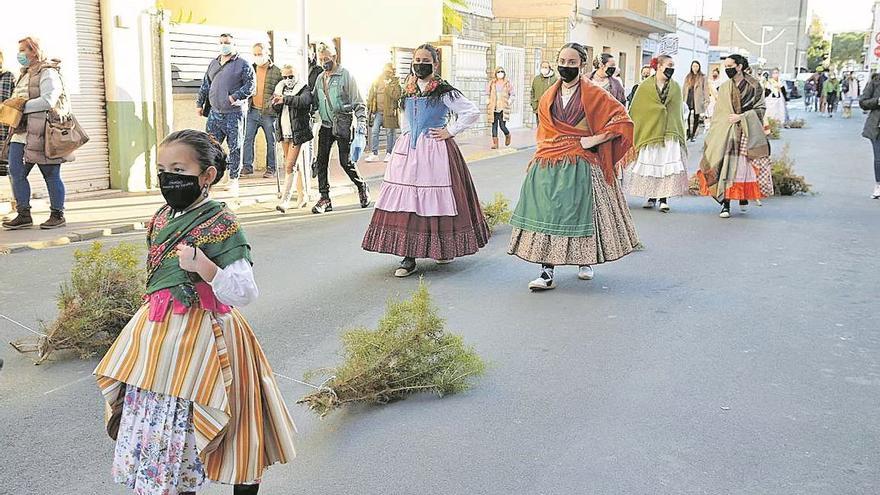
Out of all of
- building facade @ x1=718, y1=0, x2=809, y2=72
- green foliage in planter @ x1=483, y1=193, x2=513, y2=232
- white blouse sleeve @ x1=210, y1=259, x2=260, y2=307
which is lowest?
green foliage in planter @ x1=483, y1=193, x2=513, y2=232

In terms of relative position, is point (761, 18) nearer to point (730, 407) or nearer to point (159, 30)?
point (159, 30)

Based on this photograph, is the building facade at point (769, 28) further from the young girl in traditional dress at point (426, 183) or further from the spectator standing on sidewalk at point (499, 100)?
the young girl in traditional dress at point (426, 183)

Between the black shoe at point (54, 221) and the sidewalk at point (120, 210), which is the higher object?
the black shoe at point (54, 221)

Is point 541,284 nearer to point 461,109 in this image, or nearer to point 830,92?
point 461,109

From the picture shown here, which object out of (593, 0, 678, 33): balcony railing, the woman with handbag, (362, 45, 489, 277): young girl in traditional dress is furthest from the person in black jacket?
(593, 0, 678, 33): balcony railing

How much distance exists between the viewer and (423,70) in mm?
7715

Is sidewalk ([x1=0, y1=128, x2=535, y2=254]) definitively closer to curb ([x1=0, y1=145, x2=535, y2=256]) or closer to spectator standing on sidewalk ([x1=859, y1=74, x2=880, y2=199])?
curb ([x1=0, y1=145, x2=535, y2=256])

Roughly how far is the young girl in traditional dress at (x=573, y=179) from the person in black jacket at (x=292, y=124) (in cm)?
453

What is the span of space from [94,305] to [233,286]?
296cm

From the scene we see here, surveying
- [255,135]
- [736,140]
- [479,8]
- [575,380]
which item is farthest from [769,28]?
[575,380]

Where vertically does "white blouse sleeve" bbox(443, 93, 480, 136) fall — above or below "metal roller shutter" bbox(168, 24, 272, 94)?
below

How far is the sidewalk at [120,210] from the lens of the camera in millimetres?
9375

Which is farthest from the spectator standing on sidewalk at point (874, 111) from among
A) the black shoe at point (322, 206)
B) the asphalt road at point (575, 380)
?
the black shoe at point (322, 206)

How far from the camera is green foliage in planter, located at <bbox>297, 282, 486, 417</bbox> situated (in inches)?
195
